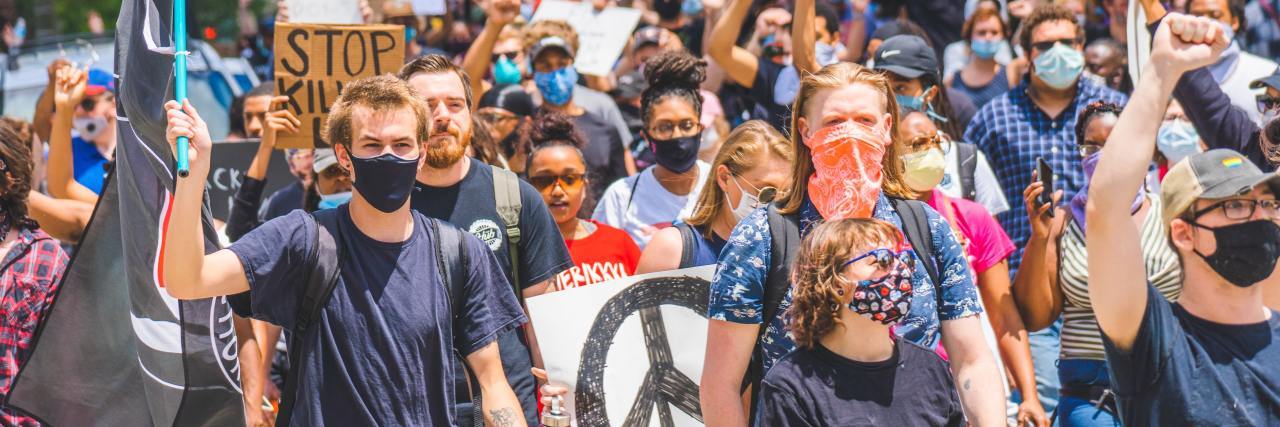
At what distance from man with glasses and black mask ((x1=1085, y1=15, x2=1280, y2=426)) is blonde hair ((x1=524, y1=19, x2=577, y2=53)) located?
549 centimetres

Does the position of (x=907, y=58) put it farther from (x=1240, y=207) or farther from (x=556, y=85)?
(x=1240, y=207)

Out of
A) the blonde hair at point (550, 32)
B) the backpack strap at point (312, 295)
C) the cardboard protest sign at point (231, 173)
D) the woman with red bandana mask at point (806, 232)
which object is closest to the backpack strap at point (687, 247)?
the woman with red bandana mask at point (806, 232)

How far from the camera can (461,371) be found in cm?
Result: 449

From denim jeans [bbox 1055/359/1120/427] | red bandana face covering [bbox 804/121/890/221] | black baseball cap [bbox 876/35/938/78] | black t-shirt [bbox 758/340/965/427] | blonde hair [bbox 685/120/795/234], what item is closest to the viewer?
black t-shirt [bbox 758/340/965/427]

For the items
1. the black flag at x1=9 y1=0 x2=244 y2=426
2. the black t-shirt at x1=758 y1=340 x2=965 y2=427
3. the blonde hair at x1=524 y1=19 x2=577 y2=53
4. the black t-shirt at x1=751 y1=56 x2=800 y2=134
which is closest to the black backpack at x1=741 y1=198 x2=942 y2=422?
the black t-shirt at x1=758 y1=340 x2=965 y2=427

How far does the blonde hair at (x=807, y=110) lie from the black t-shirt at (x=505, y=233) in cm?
116

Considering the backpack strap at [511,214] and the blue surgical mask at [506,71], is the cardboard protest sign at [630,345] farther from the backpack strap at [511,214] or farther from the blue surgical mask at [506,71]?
the blue surgical mask at [506,71]

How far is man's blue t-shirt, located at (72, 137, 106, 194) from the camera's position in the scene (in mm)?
8211

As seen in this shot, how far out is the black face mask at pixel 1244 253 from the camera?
3434mm

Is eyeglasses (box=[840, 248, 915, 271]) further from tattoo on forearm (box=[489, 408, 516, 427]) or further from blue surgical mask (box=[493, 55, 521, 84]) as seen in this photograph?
blue surgical mask (box=[493, 55, 521, 84])

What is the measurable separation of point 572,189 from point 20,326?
2.20 m

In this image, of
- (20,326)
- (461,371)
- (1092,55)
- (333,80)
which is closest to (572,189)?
(333,80)

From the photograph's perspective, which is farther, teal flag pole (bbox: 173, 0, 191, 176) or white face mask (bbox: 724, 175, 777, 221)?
white face mask (bbox: 724, 175, 777, 221)

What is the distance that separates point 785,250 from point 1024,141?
139 inches
